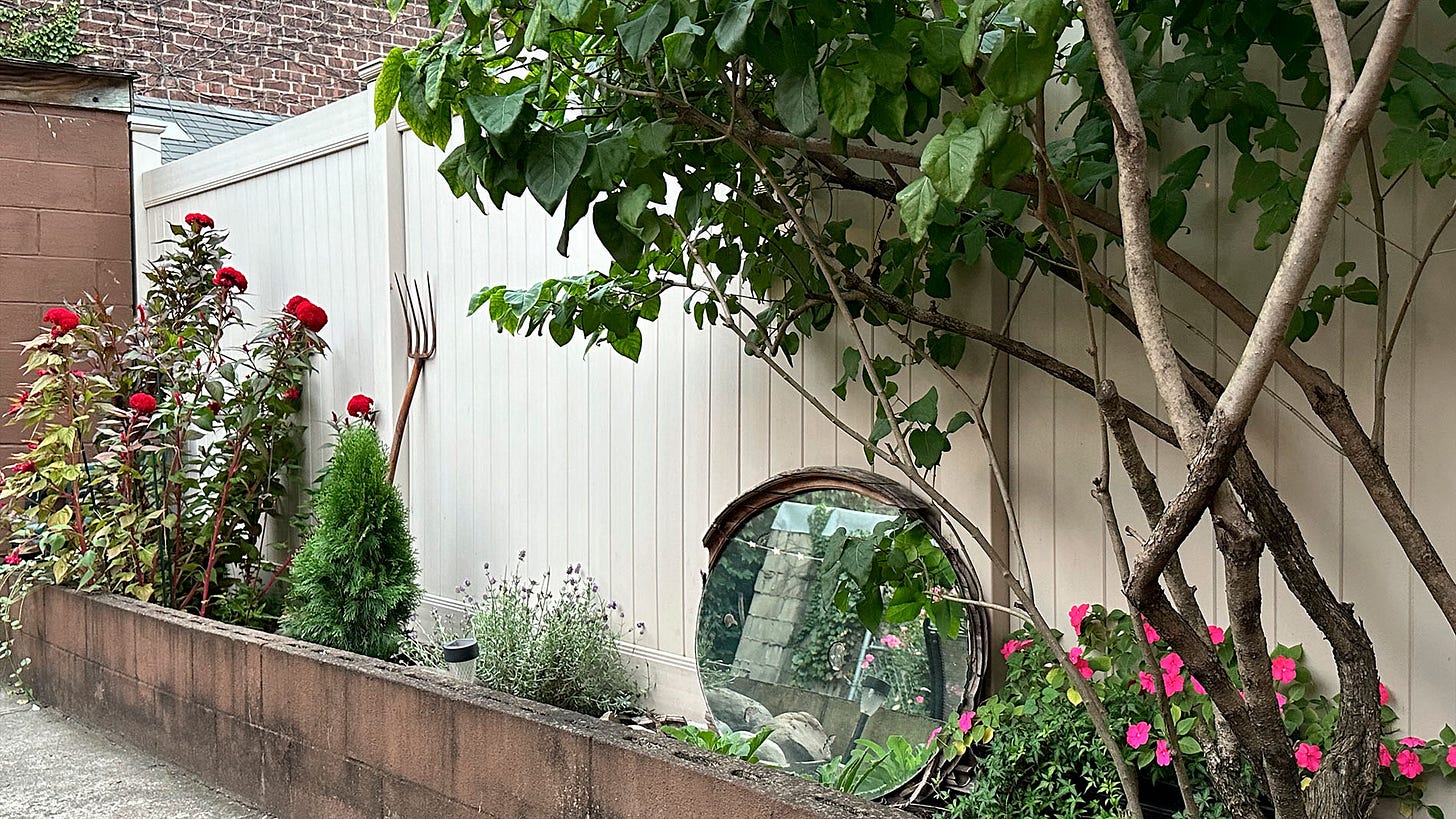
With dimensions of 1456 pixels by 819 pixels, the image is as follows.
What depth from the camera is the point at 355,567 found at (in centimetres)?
404

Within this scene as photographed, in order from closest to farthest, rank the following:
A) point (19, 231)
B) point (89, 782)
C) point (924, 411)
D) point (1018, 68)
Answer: point (1018, 68)
point (924, 411)
point (89, 782)
point (19, 231)

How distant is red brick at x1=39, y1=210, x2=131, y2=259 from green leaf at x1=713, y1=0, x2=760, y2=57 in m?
5.48

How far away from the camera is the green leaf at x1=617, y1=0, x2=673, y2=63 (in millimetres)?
1833

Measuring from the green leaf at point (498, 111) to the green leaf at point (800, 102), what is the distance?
0.42m

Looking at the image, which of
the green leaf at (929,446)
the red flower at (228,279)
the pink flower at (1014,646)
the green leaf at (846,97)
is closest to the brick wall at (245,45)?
the red flower at (228,279)

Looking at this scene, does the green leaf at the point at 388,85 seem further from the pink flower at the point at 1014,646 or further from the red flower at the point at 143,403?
the red flower at the point at 143,403

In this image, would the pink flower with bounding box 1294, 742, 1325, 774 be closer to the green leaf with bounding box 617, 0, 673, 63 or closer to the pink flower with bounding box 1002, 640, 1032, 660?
the pink flower with bounding box 1002, 640, 1032, 660

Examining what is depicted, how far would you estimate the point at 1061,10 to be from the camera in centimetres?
149

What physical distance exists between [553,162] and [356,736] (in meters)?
1.92

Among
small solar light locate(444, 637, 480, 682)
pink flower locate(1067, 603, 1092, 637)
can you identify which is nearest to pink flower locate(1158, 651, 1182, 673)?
pink flower locate(1067, 603, 1092, 637)

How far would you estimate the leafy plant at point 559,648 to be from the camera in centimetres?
358

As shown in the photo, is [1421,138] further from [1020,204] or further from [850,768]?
[850,768]

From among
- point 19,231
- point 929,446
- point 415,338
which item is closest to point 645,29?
point 929,446

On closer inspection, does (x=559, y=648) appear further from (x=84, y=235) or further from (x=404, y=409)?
(x=84, y=235)
